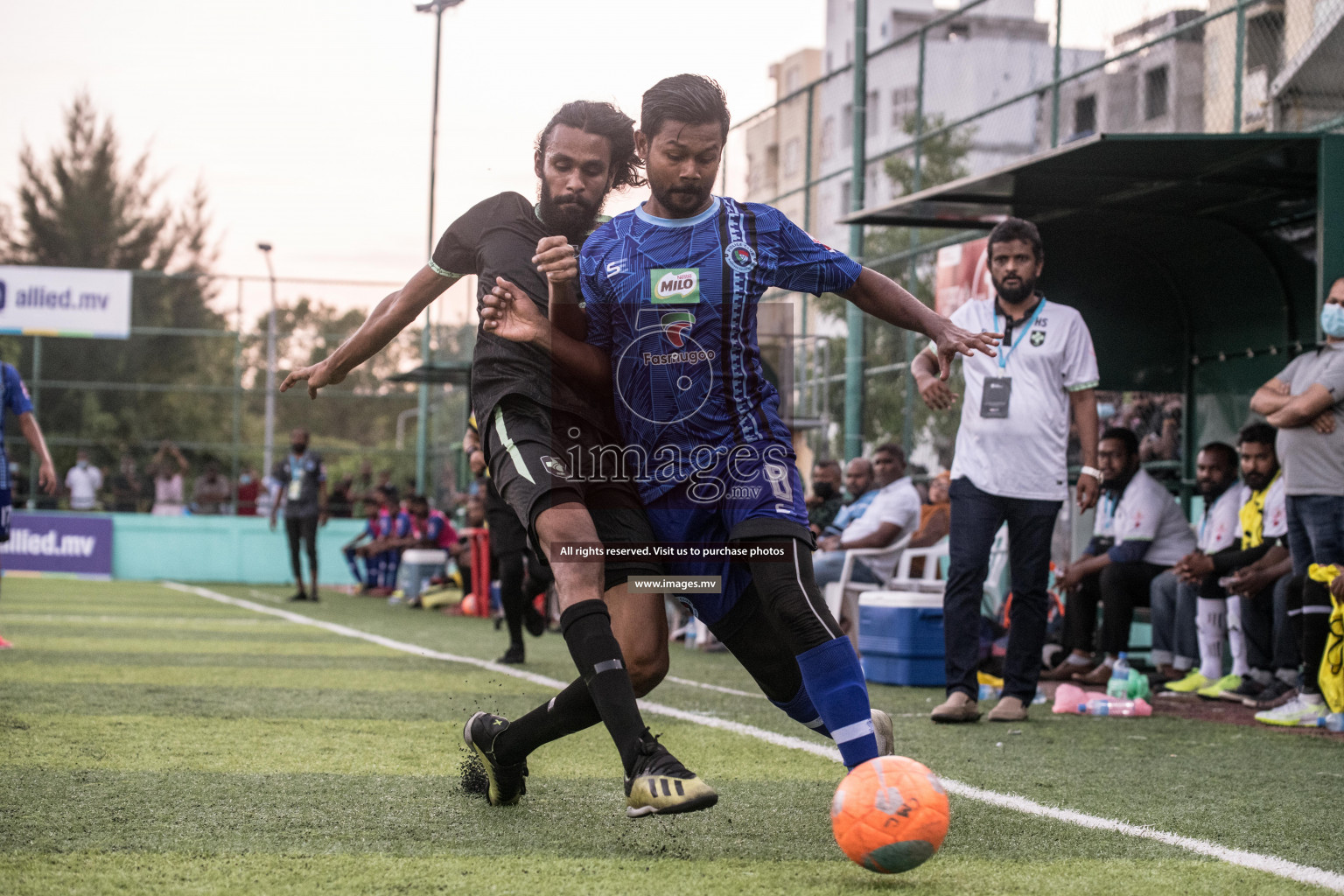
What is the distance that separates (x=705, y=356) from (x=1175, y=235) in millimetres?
7724

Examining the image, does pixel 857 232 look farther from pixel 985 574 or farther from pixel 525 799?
pixel 525 799

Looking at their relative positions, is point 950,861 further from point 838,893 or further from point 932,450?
point 932,450

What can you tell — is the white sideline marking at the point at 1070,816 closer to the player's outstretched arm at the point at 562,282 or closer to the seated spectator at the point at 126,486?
the player's outstretched arm at the point at 562,282

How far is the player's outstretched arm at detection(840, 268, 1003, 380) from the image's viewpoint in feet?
12.9

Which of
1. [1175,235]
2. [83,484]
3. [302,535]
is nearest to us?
[1175,235]

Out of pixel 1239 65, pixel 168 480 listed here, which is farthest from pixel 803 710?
pixel 168 480

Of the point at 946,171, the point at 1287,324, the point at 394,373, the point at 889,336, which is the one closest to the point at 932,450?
the point at 889,336

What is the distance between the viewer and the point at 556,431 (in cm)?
401

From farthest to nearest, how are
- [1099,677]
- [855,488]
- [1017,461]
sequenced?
[855,488] < [1099,677] < [1017,461]

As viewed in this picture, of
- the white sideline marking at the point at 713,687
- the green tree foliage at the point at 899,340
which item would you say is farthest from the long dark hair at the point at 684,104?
the green tree foliage at the point at 899,340

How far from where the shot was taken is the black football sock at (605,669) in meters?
3.51

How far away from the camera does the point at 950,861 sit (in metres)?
3.57

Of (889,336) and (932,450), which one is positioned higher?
(889,336)

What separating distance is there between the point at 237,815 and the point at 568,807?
3.10 feet
